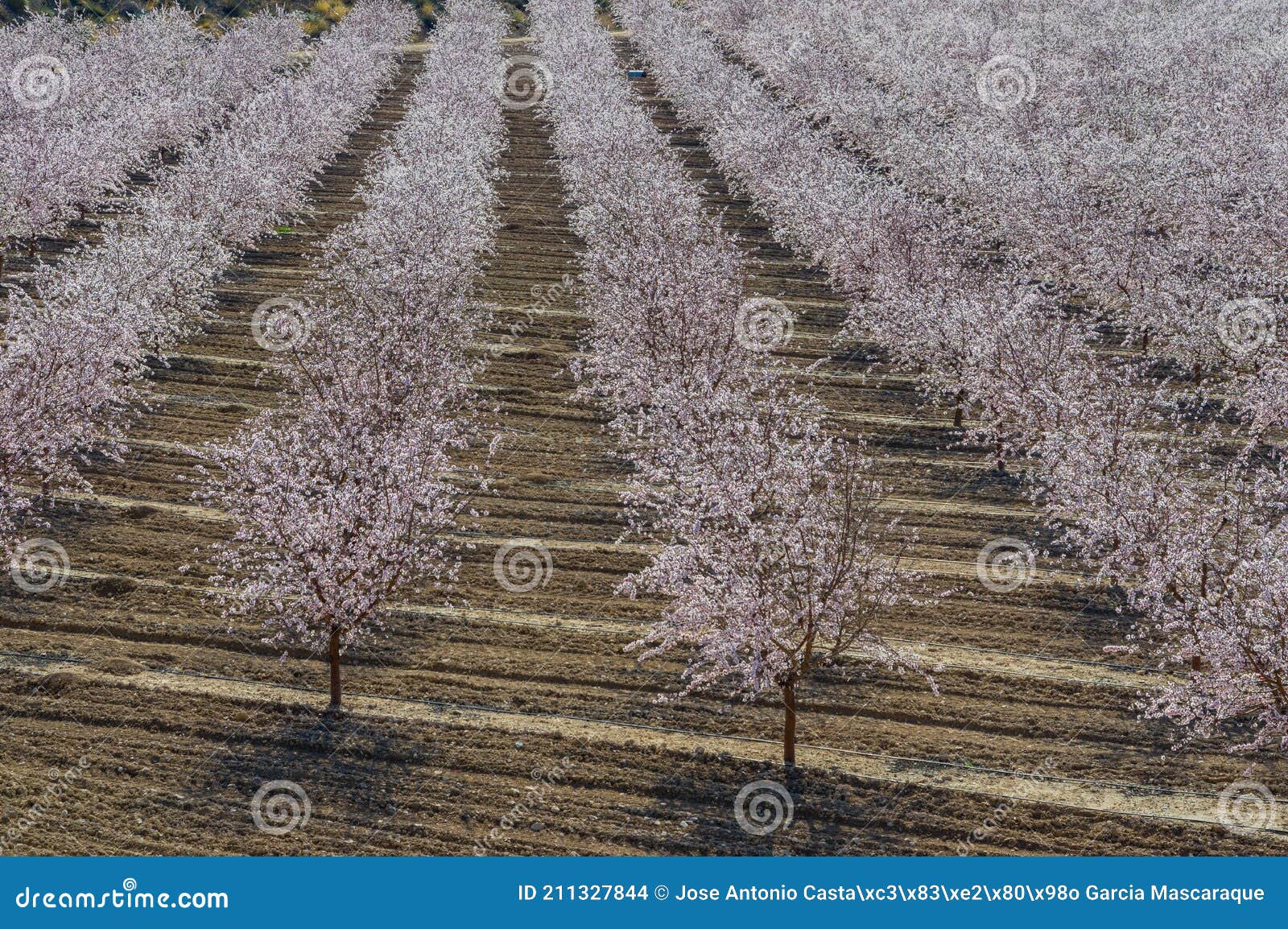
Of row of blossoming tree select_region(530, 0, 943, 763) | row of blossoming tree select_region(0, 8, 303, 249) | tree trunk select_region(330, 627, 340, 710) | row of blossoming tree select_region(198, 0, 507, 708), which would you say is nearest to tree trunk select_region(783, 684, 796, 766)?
row of blossoming tree select_region(530, 0, 943, 763)

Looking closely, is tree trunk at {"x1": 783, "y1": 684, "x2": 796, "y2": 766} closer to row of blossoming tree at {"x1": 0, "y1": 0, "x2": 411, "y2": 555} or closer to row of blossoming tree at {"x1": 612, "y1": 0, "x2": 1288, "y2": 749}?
row of blossoming tree at {"x1": 612, "y1": 0, "x2": 1288, "y2": 749}

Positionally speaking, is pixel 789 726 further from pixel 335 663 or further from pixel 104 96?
pixel 104 96

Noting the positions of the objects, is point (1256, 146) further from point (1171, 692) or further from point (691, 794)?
point (691, 794)

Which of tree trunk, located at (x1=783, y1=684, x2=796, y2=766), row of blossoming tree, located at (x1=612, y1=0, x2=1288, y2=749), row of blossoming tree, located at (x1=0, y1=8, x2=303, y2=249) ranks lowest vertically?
tree trunk, located at (x1=783, y1=684, x2=796, y2=766)

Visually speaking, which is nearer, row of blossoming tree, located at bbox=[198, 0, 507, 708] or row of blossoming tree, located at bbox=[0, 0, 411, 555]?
row of blossoming tree, located at bbox=[198, 0, 507, 708]

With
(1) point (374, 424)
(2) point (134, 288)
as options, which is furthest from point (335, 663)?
(2) point (134, 288)

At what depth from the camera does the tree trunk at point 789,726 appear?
2092cm

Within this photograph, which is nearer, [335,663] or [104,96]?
[335,663]

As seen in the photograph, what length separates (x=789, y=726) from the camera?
21.3 m

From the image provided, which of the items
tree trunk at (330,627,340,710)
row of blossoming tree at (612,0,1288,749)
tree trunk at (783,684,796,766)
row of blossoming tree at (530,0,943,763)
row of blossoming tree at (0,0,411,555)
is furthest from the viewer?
row of blossoming tree at (0,0,411,555)

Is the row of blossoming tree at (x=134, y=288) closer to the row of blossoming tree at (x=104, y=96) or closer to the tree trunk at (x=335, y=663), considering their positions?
the row of blossoming tree at (x=104, y=96)

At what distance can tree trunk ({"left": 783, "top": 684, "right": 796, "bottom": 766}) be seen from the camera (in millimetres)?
20922

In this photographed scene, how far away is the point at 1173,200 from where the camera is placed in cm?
4884

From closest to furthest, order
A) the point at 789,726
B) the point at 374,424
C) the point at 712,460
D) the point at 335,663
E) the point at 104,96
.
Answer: the point at 789,726
the point at 335,663
the point at 712,460
the point at 374,424
the point at 104,96
